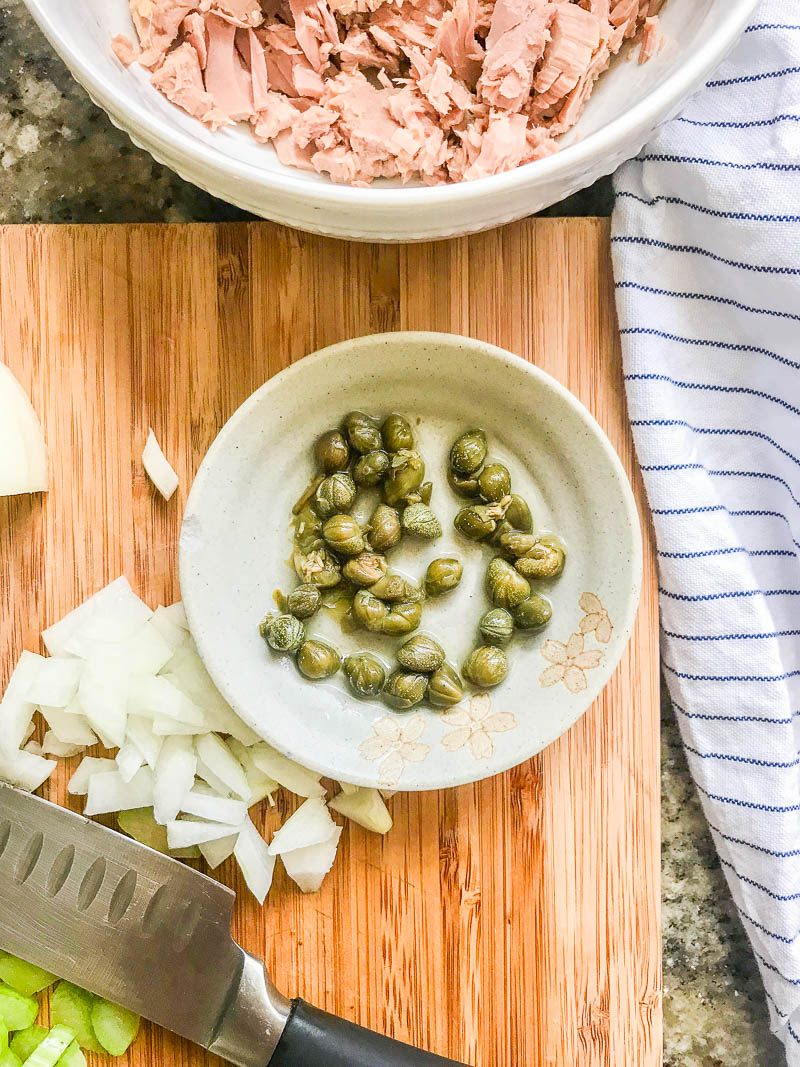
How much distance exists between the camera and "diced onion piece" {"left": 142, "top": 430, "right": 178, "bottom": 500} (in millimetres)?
1136

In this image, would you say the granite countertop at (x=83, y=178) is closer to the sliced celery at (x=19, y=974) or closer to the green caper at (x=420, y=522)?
the green caper at (x=420, y=522)

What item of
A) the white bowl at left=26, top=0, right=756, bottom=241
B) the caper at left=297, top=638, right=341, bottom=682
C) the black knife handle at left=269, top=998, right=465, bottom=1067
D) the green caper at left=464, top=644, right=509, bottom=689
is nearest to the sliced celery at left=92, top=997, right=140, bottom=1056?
the black knife handle at left=269, top=998, right=465, bottom=1067

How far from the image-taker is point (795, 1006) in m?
1.15

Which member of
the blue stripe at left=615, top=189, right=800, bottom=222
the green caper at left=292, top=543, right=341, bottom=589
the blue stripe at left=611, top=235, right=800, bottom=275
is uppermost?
the blue stripe at left=615, top=189, right=800, bottom=222

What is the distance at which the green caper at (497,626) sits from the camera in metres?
1.10

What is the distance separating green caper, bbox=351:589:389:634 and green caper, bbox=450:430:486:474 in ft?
0.60

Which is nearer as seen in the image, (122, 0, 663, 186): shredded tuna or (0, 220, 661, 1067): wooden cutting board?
(122, 0, 663, 186): shredded tuna

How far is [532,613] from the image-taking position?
1100 mm

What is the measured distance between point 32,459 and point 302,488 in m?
0.32

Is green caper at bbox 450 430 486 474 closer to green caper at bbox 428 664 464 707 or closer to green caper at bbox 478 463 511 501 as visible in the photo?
green caper at bbox 478 463 511 501

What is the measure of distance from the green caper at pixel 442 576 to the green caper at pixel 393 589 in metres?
0.02

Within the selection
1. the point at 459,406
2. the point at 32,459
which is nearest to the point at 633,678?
the point at 459,406

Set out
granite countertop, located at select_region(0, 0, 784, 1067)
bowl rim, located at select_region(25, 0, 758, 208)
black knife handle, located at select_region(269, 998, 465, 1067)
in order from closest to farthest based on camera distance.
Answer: bowl rim, located at select_region(25, 0, 758, 208) → black knife handle, located at select_region(269, 998, 465, 1067) → granite countertop, located at select_region(0, 0, 784, 1067)

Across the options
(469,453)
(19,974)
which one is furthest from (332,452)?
(19,974)
